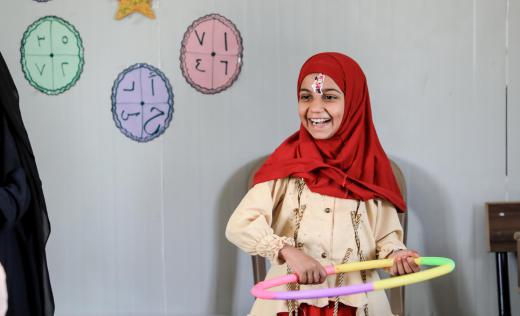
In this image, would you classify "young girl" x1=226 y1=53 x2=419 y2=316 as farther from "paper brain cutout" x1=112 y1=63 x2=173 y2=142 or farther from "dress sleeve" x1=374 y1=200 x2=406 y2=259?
"paper brain cutout" x1=112 y1=63 x2=173 y2=142

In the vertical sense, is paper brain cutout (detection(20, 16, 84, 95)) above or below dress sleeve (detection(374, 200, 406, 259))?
above

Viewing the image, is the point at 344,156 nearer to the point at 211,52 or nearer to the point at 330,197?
the point at 330,197

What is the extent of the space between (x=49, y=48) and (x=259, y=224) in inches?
50.1

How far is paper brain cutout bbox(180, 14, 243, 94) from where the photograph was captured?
8.25ft

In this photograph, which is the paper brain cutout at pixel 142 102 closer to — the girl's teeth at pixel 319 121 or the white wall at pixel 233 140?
the white wall at pixel 233 140

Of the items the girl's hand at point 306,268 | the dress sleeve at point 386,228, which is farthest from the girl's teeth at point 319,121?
the girl's hand at point 306,268

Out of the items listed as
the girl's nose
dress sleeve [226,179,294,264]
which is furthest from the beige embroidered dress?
the girl's nose

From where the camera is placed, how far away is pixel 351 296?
1789 mm

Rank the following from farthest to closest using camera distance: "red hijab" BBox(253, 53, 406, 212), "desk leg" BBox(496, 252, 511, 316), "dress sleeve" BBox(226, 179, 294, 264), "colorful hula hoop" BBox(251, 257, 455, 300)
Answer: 1. "desk leg" BBox(496, 252, 511, 316)
2. "red hijab" BBox(253, 53, 406, 212)
3. "dress sleeve" BBox(226, 179, 294, 264)
4. "colorful hula hoop" BBox(251, 257, 455, 300)

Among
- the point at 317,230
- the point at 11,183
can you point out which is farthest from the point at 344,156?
the point at 11,183

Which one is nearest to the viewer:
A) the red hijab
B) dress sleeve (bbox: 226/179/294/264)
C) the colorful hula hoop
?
the colorful hula hoop

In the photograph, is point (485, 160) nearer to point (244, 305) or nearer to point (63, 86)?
point (244, 305)

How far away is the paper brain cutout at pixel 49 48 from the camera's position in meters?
2.50

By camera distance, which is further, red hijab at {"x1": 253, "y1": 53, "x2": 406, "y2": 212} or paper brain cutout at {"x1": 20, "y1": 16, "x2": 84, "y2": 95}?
paper brain cutout at {"x1": 20, "y1": 16, "x2": 84, "y2": 95}
